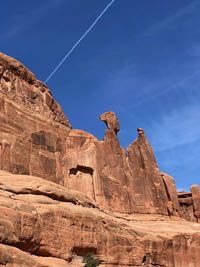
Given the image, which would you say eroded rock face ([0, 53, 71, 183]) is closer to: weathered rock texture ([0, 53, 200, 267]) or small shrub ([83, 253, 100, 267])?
weathered rock texture ([0, 53, 200, 267])

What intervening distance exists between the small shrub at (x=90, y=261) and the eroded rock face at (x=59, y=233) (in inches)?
17.8

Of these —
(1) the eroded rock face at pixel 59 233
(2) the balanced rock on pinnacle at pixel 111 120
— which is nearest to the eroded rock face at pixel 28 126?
(2) the balanced rock on pinnacle at pixel 111 120

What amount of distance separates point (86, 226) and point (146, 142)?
3485 cm

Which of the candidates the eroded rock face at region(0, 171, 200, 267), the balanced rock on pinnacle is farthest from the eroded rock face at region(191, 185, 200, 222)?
the eroded rock face at region(0, 171, 200, 267)

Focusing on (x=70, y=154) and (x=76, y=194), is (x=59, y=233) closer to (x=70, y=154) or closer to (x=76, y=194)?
(x=76, y=194)

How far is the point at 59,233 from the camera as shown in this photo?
28.0 meters

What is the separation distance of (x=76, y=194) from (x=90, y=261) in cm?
733

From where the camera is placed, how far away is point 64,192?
1257 inches

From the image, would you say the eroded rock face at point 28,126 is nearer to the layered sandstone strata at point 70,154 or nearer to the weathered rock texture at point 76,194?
the layered sandstone strata at point 70,154

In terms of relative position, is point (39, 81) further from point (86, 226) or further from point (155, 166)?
point (86, 226)

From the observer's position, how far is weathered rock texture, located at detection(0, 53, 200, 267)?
26.7 meters

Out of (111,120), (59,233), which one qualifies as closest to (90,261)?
(59,233)

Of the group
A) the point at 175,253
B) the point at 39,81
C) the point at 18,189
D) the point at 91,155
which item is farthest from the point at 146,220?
the point at 18,189

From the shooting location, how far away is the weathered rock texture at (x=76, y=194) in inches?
1053
